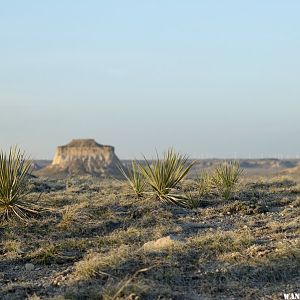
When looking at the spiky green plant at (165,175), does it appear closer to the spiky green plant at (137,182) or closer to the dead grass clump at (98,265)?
the spiky green plant at (137,182)

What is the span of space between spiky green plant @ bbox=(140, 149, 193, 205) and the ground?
38 centimetres

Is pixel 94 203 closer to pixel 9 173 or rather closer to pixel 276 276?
pixel 9 173

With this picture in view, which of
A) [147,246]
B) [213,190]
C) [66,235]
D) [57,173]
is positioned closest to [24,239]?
[66,235]

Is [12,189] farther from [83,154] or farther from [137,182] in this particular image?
[83,154]

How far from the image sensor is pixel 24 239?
10.4 m

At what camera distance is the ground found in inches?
283

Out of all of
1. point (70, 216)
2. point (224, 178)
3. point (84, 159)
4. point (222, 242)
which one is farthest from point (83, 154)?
point (222, 242)

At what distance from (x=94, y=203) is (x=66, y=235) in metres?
2.71

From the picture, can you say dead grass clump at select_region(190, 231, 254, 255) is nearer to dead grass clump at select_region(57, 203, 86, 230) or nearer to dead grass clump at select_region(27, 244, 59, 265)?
dead grass clump at select_region(27, 244, 59, 265)

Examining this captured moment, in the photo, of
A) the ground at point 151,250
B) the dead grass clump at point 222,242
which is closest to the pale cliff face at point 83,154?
the ground at point 151,250

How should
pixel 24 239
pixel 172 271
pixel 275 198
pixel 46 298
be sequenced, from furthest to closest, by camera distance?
pixel 275 198 → pixel 24 239 → pixel 172 271 → pixel 46 298

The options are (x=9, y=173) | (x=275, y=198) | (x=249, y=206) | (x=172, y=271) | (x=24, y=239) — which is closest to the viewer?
(x=172, y=271)

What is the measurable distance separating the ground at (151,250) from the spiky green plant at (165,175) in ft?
1.24

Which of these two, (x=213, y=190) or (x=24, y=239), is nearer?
(x=24, y=239)
